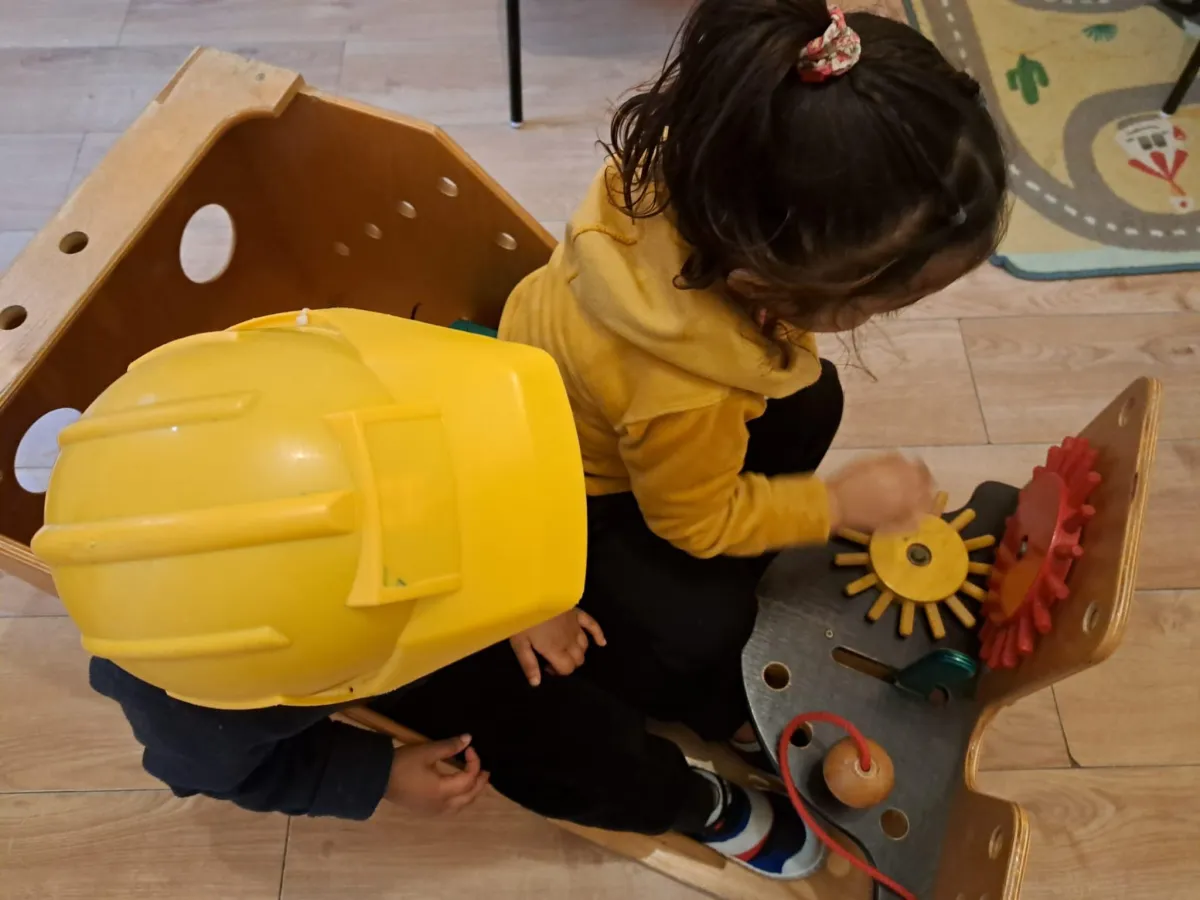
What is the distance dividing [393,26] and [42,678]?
0.93 m

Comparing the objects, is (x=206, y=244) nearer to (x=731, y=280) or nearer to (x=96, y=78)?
(x=96, y=78)

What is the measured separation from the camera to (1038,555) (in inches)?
25.2

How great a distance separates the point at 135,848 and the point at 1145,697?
0.92 m

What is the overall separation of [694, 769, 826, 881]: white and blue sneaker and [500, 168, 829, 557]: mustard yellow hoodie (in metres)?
0.27

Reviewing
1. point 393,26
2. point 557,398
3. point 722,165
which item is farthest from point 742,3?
point 393,26

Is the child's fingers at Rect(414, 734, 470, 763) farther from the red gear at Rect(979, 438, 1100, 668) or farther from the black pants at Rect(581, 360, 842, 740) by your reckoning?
A: the red gear at Rect(979, 438, 1100, 668)

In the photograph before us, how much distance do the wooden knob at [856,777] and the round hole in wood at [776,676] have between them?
63 mm

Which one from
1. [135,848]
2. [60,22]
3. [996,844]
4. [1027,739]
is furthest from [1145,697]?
[60,22]

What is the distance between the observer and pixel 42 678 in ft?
2.94

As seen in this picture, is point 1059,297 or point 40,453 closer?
point 40,453

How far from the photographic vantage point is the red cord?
648mm

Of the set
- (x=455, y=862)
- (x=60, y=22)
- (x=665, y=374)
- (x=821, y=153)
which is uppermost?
(x=821, y=153)

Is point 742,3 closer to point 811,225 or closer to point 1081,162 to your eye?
point 811,225

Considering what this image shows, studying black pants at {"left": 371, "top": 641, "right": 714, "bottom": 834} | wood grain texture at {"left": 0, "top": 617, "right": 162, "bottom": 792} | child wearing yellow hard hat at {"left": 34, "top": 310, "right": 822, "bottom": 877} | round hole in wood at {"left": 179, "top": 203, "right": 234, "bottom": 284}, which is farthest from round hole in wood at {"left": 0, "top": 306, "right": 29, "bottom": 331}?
Result: round hole in wood at {"left": 179, "top": 203, "right": 234, "bottom": 284}
